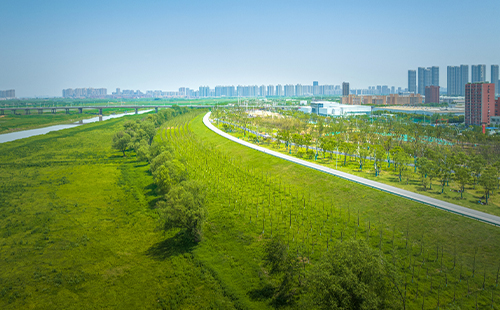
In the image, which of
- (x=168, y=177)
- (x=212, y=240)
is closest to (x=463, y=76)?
(x=168, y=177)

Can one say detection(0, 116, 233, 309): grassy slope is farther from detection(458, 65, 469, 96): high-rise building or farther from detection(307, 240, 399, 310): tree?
detection(458, 65, 469, 96): high-rise building

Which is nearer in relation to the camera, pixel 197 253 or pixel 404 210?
pixel 197 253

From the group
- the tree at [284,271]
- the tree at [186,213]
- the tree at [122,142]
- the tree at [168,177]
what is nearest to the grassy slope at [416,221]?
the tree at [284,271]

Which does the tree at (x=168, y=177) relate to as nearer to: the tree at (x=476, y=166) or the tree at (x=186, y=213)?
the tree at (x=186, y=213)

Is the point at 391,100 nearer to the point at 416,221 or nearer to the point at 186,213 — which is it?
the point at 416,221

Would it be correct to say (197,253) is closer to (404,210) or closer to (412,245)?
(412,245)

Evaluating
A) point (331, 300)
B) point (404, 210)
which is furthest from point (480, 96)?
point (331, 300)
